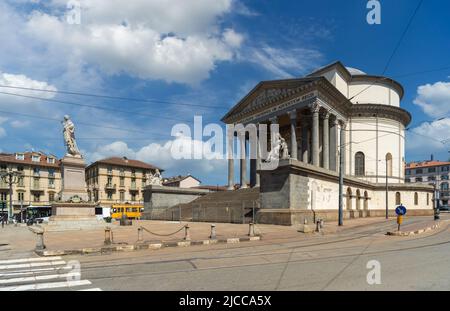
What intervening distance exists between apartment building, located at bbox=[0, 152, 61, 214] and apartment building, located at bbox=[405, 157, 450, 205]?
101m

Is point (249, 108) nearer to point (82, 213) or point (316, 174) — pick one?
point (316, 174)

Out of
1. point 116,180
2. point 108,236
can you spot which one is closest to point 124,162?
point 116,180

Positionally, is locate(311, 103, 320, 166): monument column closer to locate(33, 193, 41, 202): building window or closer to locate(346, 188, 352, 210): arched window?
locate(346, 188, 352, 210): arched window

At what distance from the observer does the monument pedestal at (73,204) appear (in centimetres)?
2233

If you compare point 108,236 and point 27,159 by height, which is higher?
point 27,159

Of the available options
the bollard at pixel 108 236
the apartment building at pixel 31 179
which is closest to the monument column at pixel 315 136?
the bollard at pixel 108 236

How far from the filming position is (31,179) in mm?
66562

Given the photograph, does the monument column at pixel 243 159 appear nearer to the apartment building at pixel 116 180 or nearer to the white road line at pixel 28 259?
the apartment building at pixel 116 180

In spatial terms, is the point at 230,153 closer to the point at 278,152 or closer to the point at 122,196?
the point at 278,152

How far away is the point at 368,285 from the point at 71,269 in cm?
776

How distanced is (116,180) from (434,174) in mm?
94356

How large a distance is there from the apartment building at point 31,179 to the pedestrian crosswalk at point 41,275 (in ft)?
200

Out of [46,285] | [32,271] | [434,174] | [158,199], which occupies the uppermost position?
[434,174]
